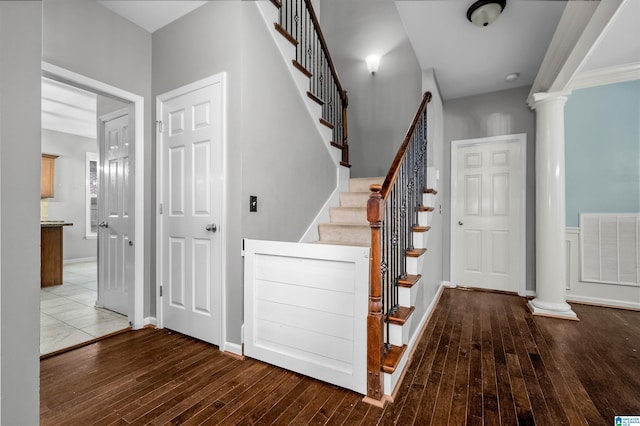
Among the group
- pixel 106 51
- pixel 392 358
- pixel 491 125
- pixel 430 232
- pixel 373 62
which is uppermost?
pixel 373 62

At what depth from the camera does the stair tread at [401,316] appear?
1.51 m

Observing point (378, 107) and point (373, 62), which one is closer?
point (373, 62)

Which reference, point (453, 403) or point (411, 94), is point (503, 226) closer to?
point (411, 94)

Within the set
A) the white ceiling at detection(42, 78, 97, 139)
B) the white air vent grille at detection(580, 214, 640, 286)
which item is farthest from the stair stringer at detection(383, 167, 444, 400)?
the white ceiling at detection(42, 78, 97, 139)

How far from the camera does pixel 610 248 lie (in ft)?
8.94

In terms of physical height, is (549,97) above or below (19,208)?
above

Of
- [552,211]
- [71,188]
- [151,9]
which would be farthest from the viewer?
[71,188]

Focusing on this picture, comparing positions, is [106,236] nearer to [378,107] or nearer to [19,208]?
[19,208]

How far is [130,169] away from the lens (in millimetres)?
2266

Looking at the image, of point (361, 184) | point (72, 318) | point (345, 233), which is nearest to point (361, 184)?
point (361, 184)

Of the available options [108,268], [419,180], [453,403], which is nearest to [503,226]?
[419,180]

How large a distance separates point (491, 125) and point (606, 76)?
0.96 meters

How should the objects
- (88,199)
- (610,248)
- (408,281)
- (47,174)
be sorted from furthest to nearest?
(88,199), (47,174), (610,248), (408,281)

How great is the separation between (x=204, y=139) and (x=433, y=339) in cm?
219
